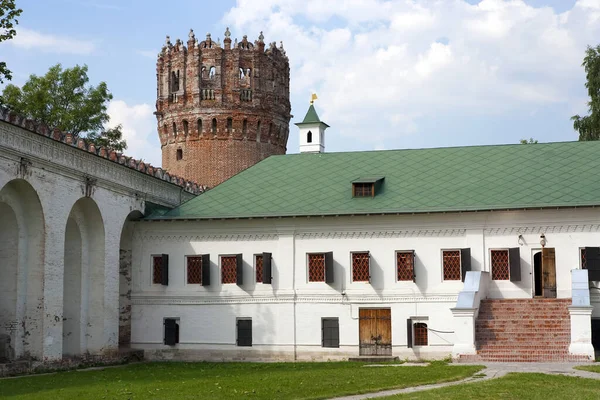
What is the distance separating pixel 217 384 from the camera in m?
23.4

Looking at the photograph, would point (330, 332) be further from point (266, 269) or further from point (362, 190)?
point (362, 190)

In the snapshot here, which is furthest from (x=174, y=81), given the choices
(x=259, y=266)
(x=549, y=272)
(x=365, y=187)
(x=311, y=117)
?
(x=549, y=272)

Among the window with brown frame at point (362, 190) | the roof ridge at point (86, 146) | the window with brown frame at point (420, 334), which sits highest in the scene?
the roof ridge at point (86, 146)

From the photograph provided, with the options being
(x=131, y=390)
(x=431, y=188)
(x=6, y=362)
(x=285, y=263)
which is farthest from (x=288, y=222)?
(x=131, y=390)

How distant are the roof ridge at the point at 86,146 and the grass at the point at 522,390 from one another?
51.1ft

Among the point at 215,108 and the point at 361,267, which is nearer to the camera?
the point at 361,267

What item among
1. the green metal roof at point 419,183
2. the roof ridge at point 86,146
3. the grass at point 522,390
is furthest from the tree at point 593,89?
the grass at point 522,390

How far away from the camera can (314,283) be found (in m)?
36.5

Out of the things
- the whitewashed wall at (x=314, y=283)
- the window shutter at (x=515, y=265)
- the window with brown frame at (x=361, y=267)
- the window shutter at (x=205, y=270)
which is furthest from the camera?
the window shutter at (x=205, y=270)

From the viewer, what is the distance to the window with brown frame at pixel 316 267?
3650 centimetres

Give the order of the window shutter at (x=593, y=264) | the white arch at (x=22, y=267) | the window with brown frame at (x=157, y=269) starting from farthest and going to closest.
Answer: the window with brown frame at (x=157, y=269) → the window shutter at (x=593, y=264) → the white arch at (x=22, y=267)

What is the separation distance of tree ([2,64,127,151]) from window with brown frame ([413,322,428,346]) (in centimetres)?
2997

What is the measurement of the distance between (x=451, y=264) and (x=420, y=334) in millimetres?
2832

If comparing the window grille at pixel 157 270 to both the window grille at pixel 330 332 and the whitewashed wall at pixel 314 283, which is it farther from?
the window grille at pixel 330 332
